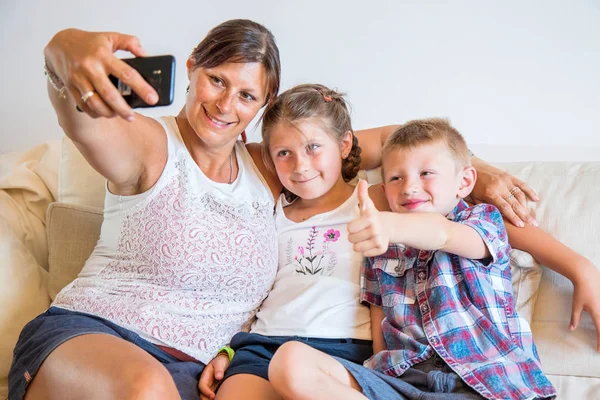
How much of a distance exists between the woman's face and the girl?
0.43ft

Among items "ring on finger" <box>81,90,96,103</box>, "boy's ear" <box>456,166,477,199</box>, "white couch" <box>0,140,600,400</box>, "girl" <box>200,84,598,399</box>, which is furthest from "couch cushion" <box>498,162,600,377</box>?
"ring on finger" <box>81,90,96,103</box>

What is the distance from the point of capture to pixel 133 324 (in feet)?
3.86

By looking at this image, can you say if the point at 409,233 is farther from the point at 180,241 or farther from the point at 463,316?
the point at 180,241

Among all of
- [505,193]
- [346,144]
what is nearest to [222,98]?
[346,144]

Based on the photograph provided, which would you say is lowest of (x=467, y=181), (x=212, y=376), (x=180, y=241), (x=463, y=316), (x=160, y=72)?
(x=212, y=376)

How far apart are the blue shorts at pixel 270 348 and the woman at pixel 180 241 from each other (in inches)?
2.4

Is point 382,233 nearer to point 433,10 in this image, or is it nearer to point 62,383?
point 62,383

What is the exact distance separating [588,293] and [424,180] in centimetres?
42

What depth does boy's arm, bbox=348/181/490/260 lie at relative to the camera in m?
0.92

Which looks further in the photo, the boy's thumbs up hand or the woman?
the woman

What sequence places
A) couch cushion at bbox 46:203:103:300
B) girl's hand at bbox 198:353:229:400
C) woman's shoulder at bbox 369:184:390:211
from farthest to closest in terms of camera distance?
1. couch cushion at bbox 46:203:103:300
2. woman's shoulder at bbox 369:184:390:211
3. girl's hand at bbox 198:353:229:400

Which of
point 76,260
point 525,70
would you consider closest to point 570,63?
point 525,70

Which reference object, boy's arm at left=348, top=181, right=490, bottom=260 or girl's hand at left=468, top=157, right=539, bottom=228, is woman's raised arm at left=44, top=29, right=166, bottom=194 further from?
girl's hand at left=468, top=157, right=539, bottom=228

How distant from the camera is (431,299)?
1.17 meters
